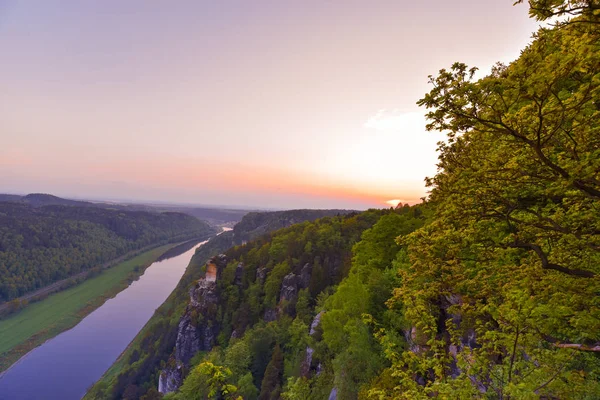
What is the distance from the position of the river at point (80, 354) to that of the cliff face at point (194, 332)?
20.6 meters

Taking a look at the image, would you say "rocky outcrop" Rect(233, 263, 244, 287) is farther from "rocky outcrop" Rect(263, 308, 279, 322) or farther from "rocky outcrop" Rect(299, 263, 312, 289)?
"rocky outcrop" Rect(299, 263, 312, 289)

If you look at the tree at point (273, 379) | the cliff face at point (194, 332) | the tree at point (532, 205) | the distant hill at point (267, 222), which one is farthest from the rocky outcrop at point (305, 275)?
the distant hill at point (267, 222)

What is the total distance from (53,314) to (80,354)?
31328 mm

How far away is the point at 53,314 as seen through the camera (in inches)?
3607

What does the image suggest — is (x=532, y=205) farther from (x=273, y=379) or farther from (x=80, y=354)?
(x=80, y=354)

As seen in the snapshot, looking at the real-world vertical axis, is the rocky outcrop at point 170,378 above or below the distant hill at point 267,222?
below

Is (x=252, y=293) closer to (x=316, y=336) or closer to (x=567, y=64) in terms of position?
(x=316, y=336)

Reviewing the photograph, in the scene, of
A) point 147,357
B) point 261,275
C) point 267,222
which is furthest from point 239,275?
point 267,222

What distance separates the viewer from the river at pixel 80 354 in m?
59.7

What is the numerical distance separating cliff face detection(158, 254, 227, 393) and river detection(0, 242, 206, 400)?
20591 millimetres

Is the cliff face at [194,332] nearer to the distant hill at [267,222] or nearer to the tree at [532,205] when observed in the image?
the tree at [532,205]

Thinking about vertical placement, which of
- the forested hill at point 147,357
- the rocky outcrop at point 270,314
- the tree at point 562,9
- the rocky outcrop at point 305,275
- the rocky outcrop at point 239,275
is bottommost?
the forested hill at point 147,357

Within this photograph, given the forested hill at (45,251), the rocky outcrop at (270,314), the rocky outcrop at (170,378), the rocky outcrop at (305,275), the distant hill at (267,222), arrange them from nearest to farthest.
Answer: the rocky outcrop at (170,378), the rocky outcrop at (270,314), the rocky outcrop at (305,275), the forested hill at (45,251), the distant hill at (267,222)

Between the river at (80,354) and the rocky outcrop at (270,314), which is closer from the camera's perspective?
the rocky outcrop at (270,314)
